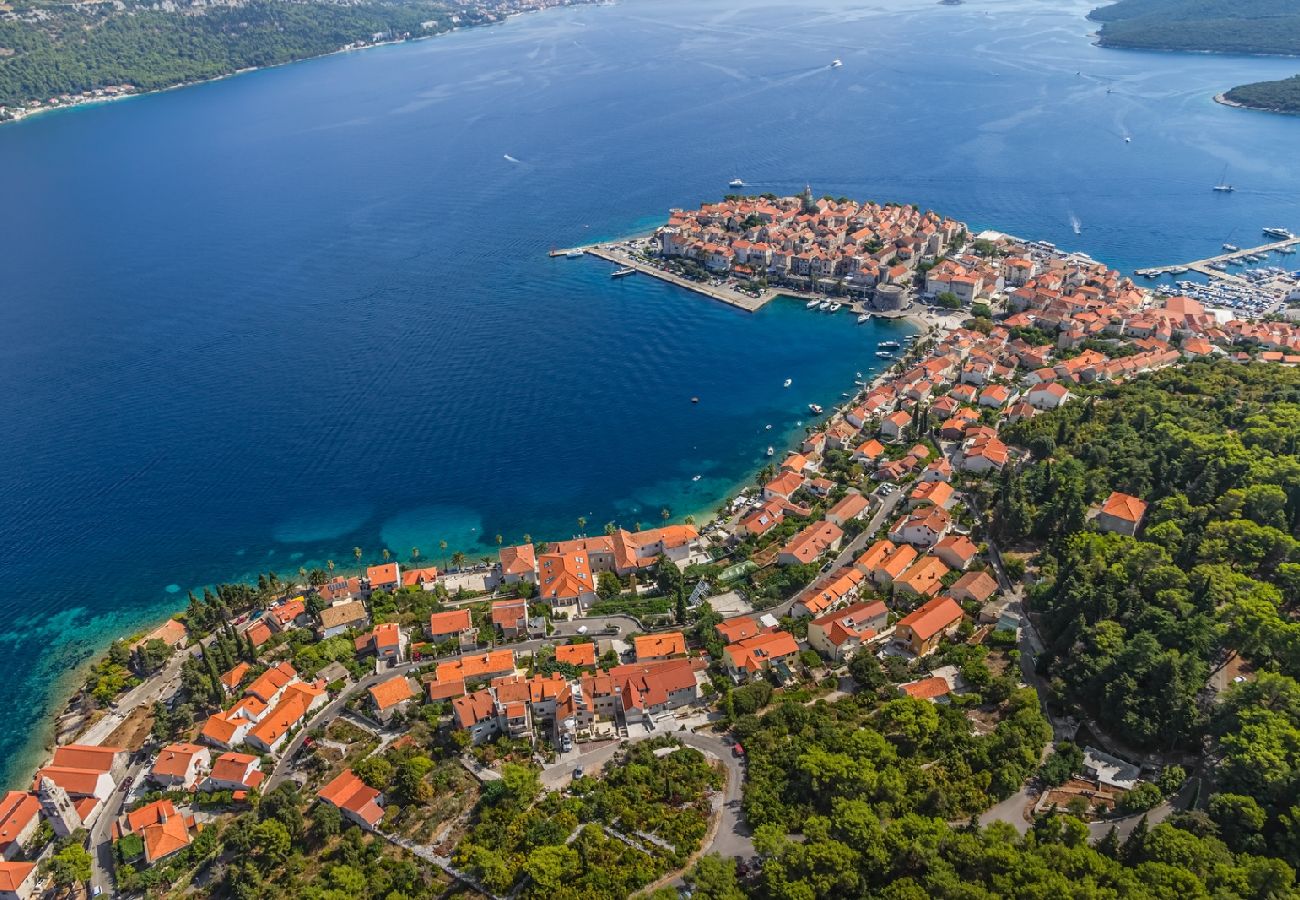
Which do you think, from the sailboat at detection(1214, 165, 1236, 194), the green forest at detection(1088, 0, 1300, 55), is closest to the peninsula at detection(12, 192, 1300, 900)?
the sailboat at detection(1214, 165, 1236, 194)

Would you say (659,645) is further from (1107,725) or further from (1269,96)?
(1269,96)

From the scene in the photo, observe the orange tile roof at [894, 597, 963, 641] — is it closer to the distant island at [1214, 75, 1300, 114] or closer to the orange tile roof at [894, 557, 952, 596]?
the orange tile roof at [894, 557, 952, 596]

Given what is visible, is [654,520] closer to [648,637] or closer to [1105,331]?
[648,637]

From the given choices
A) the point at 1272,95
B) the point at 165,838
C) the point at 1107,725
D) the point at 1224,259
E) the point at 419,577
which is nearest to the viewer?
the point at 165,838

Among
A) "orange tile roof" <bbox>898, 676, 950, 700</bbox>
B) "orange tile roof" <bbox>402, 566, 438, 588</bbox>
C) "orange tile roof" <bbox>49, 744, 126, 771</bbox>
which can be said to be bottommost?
"orange tile roof" <bbox>898, 676, 950, 700</bbox>

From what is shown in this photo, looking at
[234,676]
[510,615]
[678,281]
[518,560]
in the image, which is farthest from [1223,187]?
[234,676]

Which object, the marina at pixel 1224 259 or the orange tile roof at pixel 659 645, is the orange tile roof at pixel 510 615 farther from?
the marina at pixel 1224 259

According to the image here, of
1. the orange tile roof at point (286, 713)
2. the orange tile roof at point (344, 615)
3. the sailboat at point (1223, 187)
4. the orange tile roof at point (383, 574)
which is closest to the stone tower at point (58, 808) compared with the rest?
the orange tile roof at point (286, 713)

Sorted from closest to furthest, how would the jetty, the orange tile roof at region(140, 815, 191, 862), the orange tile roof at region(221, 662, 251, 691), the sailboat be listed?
1. the orange tile roof at region(140, 815, 191, 862)
2. the orange tile roof at region(221, 662, 251, 691)
3. the jetty
4. the sailboat
